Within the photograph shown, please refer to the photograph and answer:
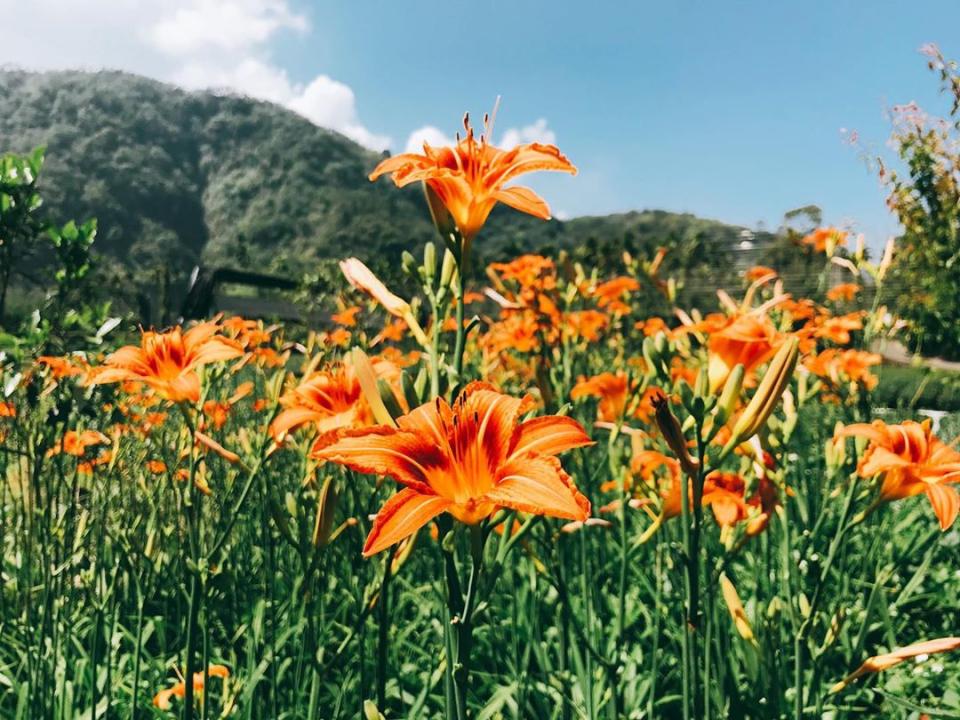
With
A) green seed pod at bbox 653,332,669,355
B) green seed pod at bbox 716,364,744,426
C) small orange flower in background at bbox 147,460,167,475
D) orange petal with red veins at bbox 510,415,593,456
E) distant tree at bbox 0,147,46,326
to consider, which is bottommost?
small orange flower in background at bbox 147,460,167,475

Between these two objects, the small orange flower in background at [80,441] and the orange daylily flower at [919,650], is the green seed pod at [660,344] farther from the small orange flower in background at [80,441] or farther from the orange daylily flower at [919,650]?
the small orange flower in background at [80,441]

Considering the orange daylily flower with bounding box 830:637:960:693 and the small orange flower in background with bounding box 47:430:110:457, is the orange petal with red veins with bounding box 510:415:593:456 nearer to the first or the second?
the orange daylily flower with bounding box 830:637:960:693

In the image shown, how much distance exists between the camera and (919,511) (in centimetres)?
368

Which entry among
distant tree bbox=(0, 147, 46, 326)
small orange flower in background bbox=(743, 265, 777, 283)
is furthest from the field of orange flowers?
small orange flower in background bbox=(743, 265, 777, 283)

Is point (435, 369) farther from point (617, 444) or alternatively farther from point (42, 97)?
point (42, 97)

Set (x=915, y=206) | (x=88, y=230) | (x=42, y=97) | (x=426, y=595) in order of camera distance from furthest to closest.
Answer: (x=42, y=97)
(x=915, y=206)
(x=426, y=595)
(x=88, y=230)

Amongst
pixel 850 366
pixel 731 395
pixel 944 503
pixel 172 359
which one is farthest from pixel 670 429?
pixel 850 366

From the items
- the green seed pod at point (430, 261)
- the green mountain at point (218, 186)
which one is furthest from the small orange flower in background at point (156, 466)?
the green mountain at point (218, 186)

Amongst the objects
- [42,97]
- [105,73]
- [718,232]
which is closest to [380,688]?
[718,232]

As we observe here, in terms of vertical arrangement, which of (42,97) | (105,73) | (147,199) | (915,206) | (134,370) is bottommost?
(134,370)

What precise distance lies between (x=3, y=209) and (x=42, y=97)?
130313 mm

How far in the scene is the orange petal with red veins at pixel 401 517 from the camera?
2.56 ft

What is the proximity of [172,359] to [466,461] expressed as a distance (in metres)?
0.87

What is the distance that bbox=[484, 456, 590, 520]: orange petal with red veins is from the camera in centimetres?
77
